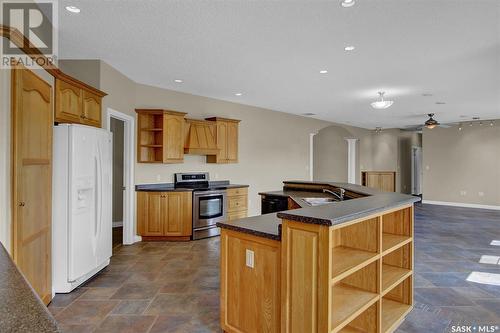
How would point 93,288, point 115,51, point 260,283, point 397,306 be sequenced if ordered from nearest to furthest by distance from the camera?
1. point 260,283
2. point 397,306
3. point 93,288
4. point 115,51

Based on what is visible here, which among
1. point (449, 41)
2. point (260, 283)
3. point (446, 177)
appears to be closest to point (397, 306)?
point (260, 283)

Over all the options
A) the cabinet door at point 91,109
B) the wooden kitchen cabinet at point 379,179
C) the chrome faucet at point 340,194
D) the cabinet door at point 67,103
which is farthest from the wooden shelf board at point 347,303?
the wooden kitchen cabinet at point 379,179

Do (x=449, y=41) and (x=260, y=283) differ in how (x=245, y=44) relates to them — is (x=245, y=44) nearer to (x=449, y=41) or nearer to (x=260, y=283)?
(x=449, y=41)

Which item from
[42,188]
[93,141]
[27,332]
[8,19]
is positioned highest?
[8,19]

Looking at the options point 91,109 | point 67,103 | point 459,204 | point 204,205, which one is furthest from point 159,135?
point 459,204

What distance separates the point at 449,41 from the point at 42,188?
446 centimetres

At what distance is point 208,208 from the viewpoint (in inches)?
218

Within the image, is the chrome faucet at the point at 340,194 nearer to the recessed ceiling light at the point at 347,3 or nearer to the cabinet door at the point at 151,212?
the recessed ceiling light at the point at 347,3

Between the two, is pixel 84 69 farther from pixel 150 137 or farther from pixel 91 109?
pixel 150 137

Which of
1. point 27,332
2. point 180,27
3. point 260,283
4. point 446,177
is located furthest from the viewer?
point 446,177

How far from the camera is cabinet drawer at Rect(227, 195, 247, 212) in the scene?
6004 millimetres

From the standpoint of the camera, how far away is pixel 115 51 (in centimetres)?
379

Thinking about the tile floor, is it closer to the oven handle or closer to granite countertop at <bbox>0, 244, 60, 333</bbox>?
the oven handle

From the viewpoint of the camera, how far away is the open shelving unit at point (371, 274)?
1987mm
